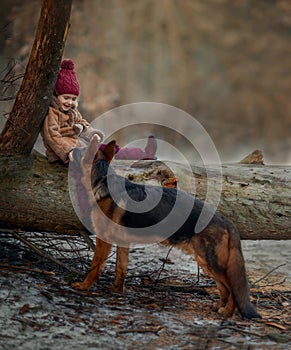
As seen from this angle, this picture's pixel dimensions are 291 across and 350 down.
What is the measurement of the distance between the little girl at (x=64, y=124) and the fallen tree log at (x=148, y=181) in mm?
169

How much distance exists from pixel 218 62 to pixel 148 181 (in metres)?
11.6

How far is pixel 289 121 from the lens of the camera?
15305 mm

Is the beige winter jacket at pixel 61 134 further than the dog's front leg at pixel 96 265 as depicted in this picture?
Yes

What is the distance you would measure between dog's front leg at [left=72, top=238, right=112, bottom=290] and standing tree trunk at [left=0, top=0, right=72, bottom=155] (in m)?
1.06

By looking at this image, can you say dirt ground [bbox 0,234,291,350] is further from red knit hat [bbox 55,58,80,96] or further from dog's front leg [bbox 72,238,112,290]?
red knit hat [bbox 55,58,80,96]

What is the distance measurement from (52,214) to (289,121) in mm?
11845

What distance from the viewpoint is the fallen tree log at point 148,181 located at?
14.9ft

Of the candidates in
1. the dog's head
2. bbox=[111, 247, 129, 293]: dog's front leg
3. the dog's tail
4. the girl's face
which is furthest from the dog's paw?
the girl's face

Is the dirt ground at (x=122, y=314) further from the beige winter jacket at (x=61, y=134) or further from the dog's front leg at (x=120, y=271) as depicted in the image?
the beige winter jacket at (x=61, y=134)

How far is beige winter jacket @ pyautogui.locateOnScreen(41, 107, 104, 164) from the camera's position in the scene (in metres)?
4.60

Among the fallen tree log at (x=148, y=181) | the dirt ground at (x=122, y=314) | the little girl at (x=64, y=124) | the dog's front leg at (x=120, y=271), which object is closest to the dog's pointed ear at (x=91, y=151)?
the little girl at (x=64, y=124)

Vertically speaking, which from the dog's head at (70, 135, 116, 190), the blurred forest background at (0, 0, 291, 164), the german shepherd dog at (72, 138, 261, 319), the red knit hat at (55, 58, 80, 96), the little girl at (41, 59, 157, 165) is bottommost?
the german shepherd dog at (72, 138, 261, 319)

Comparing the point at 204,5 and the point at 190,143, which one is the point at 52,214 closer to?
the point at 190,143

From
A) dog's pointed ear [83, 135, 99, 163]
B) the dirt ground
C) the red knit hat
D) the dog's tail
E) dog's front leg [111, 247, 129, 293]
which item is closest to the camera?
the dirt ground
